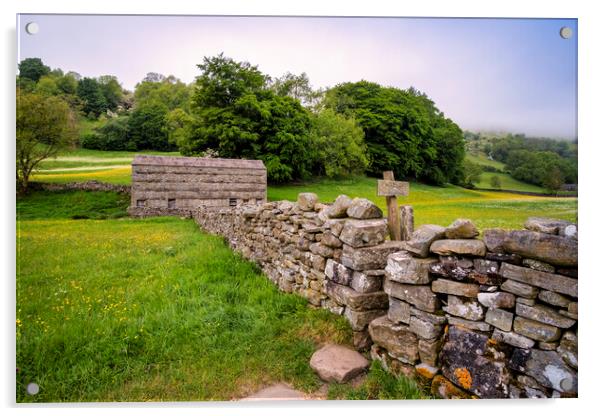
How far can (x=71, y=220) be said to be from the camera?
4.77m

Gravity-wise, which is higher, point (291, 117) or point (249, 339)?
point (291, 117)

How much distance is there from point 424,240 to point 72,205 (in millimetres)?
4672

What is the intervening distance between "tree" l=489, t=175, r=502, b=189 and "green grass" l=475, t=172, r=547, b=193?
20 mm

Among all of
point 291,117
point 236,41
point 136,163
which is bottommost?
point 136,163

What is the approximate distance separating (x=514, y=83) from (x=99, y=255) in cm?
626

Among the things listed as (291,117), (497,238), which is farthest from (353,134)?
(497,238)

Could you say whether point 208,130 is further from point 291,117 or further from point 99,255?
point 99,255

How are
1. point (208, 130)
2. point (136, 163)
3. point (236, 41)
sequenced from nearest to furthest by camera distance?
Result: 1. point (236, 41)
2. point (136, 163)
3. point (208, 130)

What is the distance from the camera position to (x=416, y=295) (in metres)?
2.91

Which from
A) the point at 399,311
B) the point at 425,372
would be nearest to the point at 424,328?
the point at 399,311

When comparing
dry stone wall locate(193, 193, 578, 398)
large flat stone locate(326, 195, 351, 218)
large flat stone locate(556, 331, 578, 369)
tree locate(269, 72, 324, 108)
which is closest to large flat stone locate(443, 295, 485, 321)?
dry stone wall locate(193, 193, 578, 398)

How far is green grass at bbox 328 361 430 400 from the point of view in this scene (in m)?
2.92

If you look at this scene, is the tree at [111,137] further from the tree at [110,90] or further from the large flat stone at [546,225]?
the large flat stone at [546,225]

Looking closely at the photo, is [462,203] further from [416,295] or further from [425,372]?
[425,372]
